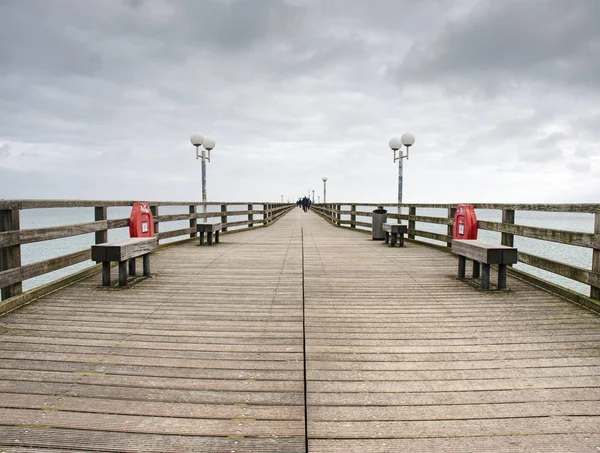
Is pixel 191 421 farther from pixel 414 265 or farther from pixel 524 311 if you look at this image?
pixel 414 265

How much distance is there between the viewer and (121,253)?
4.66 metres

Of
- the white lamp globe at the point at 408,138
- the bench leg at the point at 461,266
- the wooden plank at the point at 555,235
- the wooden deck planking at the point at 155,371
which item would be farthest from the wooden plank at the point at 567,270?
the white lamp globe at the point at 408,138

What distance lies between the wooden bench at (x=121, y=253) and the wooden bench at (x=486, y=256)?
173 inches

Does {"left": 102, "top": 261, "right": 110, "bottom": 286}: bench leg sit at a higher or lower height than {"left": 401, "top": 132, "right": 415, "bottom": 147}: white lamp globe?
lower

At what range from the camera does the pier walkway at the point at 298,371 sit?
196 centimetres

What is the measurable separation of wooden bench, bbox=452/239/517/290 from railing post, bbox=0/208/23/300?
5.28 meters

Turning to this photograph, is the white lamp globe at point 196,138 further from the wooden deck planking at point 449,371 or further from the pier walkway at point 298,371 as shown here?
the wooden deck planking at point 449,371

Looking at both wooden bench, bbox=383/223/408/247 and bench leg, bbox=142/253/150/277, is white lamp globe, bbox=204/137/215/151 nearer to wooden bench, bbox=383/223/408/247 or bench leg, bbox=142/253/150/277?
wooden bench, bbox=383/223/408/247

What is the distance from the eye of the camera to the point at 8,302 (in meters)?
3.92

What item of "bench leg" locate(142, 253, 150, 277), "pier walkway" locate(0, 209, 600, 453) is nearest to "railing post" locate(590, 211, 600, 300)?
"pier walkway" locate(0, 209, 600, 453)

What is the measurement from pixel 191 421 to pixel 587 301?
4.18m

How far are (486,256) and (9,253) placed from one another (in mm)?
5315

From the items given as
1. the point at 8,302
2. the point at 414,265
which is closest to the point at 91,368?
the point at 8,302

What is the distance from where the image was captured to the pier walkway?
196cm
